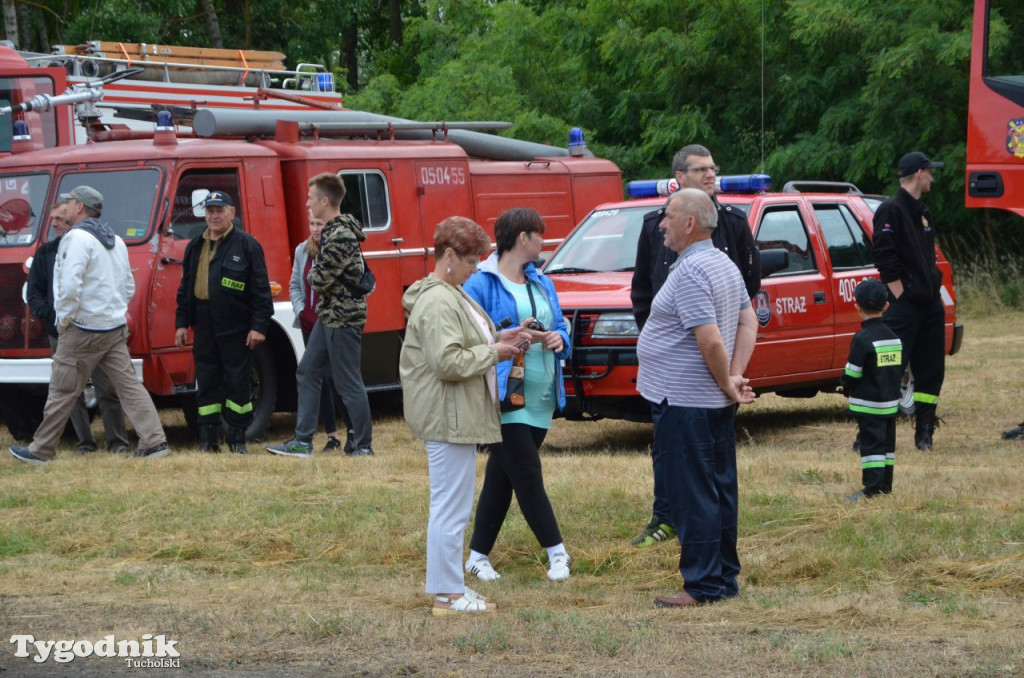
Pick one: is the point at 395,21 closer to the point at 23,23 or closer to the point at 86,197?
the point at 23,23

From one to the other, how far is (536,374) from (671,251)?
3.42 ft

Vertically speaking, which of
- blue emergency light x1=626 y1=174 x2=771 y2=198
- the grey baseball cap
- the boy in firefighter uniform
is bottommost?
the boy in firefighter uniform

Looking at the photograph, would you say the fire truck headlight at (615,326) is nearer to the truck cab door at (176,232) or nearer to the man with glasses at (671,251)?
the man with glasses at (671,251)

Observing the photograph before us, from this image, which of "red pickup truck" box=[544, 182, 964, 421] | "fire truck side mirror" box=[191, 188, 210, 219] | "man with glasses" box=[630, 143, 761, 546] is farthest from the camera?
"fire truck side mirror" box=[191, 188, 210, 219]

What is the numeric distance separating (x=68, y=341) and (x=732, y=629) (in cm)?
581

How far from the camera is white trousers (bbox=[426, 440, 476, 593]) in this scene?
589 centimetres

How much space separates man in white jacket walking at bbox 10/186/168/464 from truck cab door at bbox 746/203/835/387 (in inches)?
171

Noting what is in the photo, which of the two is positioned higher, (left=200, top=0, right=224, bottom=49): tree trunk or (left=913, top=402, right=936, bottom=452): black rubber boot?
(left=200, top=0, right=224, bottom=49): tree trunk

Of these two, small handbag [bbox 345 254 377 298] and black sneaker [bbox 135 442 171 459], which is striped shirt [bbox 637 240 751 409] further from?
black sneaker [bbox 135 442 171 459]

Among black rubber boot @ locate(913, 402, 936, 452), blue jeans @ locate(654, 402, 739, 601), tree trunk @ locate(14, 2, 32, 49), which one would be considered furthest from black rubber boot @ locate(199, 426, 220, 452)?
tree trunk @ locate(14, 2, 32, 49)

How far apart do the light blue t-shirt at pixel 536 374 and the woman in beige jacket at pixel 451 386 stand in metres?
0.42

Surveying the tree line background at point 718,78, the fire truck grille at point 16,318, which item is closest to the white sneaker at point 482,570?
the fire truck grille at point 16,318

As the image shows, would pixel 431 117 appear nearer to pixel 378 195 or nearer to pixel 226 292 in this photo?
pixel 378 195

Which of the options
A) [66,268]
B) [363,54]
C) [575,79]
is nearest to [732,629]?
[66,268]
